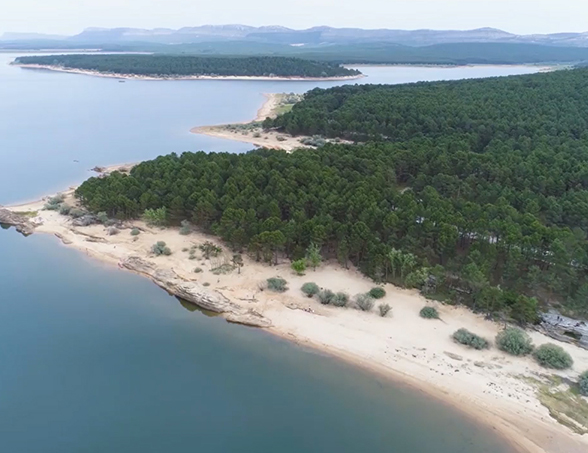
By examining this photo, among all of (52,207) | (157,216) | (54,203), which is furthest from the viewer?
(54,203)

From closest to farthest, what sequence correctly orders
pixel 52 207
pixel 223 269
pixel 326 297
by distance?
pixel 326 297 → pixel 223 269 → pixel 52 207

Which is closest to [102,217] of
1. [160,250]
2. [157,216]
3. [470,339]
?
[157,216]

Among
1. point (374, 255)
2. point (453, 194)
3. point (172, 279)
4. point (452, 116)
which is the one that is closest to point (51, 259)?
point (172, 279)

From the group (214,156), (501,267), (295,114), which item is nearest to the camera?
→ (501,267)

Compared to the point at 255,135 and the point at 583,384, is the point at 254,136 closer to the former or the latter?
the point at 255,135

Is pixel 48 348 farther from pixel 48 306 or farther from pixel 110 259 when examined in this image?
pixel 110 259

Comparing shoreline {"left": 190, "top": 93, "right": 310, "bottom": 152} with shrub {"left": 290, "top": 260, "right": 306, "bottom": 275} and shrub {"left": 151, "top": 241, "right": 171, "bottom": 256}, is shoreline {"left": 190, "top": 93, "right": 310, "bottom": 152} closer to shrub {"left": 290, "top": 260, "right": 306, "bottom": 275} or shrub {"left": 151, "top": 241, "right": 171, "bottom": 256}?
Answer: shrub {"left": 151, "top": 241, "right": 171, "bottom": 256}
